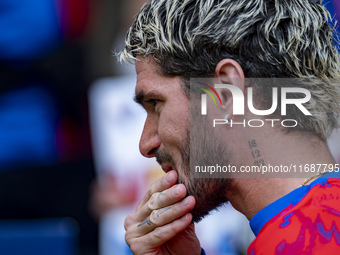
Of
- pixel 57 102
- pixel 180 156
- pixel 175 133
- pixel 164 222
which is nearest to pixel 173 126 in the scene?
pixel 175 133

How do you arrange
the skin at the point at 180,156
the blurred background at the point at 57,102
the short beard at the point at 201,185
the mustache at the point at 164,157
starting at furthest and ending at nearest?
the blurred background at the point at 57,102 → the mustache at the point at 164,157 → the short beard at the point at 201,185 → the skin at the point at 180,156

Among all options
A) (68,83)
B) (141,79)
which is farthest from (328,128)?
(68,83)

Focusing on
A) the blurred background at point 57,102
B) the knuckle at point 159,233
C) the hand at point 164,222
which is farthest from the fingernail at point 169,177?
the blurred background at point 57,102

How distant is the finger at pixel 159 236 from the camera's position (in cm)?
223

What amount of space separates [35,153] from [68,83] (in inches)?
32.8

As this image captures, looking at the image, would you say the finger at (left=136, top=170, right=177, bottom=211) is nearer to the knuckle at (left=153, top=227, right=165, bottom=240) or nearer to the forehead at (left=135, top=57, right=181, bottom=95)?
the knuckle at (left=153, top=227, right=165, bottom=240)

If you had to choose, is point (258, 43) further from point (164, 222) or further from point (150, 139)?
point (164, 222)

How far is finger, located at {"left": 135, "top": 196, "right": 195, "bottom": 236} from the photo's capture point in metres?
2.17

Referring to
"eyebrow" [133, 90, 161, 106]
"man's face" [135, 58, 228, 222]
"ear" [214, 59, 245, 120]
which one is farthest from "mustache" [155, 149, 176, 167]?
"ear" [214, 59, 245, 120]

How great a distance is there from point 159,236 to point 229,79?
79cm

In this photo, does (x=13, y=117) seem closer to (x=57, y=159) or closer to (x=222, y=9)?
(x=57, y=159)

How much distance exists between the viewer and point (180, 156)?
2.20 m

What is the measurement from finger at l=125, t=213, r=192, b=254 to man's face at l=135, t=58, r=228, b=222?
0.06 meters

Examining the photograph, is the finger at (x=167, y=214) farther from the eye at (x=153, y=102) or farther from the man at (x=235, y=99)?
the eye at (x=153, y=102)
